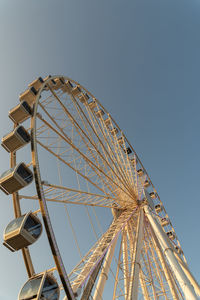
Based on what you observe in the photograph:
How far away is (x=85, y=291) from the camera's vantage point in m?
8.48

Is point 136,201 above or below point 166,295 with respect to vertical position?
above

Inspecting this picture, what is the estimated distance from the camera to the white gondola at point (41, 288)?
529cm

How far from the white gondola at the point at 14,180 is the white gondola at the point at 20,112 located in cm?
229

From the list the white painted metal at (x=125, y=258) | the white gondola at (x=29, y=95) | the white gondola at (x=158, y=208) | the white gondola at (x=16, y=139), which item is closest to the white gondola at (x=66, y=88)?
the white gondola at (x=29, y=95)

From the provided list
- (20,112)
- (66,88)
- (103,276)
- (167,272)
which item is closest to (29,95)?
(20,112)

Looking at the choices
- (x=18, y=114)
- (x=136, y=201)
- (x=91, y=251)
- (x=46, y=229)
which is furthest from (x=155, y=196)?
(x=46, y=229)

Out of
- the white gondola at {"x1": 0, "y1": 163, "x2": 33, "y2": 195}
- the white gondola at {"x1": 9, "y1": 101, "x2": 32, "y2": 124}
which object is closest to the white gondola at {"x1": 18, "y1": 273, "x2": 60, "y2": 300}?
the white gondola at {"x1": 0, "y1": 163, "x2": 33, "y2": 195}

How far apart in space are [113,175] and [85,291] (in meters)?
5.68

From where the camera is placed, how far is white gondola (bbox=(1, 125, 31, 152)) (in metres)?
8.53

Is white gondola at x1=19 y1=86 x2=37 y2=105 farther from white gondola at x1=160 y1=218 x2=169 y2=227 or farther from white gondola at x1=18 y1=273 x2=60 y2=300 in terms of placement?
white gondola at x1=160 y1=218 x2=169 y2=227

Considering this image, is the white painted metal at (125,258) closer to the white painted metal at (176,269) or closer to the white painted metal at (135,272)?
the white painted metal at (135,272)

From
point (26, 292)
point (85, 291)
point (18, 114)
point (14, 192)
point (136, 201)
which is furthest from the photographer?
point (136, 201)

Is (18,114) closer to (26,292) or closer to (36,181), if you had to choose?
(36,181)

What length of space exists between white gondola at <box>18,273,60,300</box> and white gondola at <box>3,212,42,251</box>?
1032 millimetres
